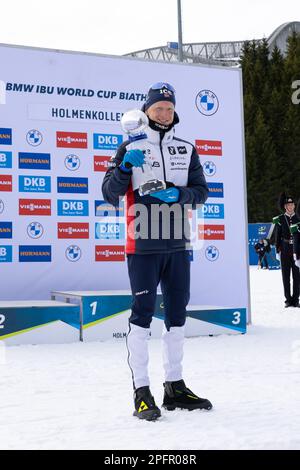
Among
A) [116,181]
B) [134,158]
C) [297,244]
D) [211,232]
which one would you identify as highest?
[134,158]

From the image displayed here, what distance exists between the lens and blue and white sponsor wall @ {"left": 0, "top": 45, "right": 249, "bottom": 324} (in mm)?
7383

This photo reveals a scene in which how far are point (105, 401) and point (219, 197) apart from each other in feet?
15.1

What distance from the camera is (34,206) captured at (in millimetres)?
7449

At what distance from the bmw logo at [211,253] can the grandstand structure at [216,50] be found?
38.0m

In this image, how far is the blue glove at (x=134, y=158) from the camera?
3.73m

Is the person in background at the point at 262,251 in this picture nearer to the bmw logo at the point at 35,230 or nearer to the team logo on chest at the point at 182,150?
the bmw logo at the point at 35,230

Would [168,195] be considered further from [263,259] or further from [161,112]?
[263,259]

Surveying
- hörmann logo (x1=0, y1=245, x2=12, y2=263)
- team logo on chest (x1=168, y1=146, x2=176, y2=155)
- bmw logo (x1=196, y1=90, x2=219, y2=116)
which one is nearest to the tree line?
bmw logo (x1=196, y1=90, x2=219, y2=116)

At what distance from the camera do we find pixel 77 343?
6.81m

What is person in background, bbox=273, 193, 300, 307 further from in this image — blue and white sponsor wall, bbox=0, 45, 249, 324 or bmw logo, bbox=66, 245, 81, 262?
bmw logo, bbox=66, 245, 81, 262

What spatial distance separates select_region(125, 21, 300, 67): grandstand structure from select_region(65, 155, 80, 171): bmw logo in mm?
38251

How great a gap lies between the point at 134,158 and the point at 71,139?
4067 millimetres

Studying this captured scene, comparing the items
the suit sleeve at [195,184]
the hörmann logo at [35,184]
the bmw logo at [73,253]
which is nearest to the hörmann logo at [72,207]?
the hörmann logo at [35,184]

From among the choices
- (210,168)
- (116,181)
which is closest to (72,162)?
(210,168)
